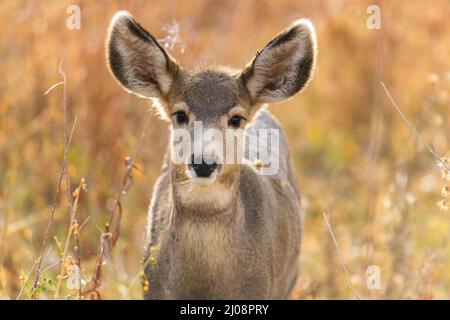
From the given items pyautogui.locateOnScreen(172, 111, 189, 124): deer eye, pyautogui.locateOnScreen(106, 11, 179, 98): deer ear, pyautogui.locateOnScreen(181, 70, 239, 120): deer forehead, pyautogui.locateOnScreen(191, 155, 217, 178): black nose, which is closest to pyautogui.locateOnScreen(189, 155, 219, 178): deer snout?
pyautogui.locateOnScreen(191, 155, 217, 178): black nose

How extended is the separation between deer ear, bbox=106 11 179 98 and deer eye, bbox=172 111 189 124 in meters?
0.29

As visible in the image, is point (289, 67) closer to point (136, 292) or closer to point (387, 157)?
point (136, 292)

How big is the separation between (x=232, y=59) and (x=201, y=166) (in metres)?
7.50

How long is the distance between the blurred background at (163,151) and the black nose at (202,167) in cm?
120

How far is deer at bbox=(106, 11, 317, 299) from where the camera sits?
244 inches

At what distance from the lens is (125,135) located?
389 inches

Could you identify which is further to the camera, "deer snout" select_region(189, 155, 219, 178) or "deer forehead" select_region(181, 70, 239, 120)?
"deer forehead" select_region(181, 70, 239, 120)

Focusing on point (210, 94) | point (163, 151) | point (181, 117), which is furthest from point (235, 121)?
point (163, 151)

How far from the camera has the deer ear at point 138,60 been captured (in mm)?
6316

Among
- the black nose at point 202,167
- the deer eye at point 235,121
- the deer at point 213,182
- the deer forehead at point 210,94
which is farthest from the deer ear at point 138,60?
the black nose at point 202,167

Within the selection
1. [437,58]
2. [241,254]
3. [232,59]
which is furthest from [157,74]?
[232,59]

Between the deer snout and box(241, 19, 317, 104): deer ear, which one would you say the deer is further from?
the deer snout

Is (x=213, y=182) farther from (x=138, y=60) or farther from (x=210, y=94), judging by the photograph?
(x=138, y=60)

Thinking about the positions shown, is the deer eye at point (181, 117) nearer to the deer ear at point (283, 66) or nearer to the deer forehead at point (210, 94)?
the deer forehead at point (210, 94)
